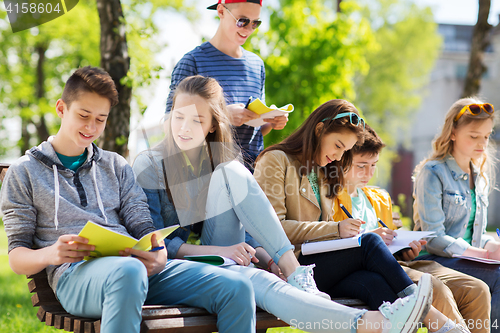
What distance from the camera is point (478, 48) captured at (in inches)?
296

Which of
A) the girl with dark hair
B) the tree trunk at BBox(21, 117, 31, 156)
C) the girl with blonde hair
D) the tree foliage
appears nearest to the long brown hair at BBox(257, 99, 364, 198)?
the girl with dark hair

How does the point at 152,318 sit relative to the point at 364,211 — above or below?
below

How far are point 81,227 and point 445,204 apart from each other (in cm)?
263

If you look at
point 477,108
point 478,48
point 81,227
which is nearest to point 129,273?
point 81,227

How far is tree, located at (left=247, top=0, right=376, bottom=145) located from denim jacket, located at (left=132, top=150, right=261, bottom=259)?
5.75 meters

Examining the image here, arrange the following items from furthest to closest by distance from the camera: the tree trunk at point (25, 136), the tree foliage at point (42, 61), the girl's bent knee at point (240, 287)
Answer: the tree trunk at point (25, 136), the tree foliage at point (42, 61), the girl's bent knee at point (240, 287)

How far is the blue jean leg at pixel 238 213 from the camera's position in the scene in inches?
97.3

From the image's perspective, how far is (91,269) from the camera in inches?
77.3

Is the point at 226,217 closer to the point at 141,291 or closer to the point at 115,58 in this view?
the point at 141,291

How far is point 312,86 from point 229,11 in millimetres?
5363

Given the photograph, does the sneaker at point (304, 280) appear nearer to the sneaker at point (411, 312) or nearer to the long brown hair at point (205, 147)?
the sneaker at point (411, 312)

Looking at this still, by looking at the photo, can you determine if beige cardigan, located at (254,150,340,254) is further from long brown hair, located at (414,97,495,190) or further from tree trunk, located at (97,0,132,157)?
tree trunk, located at (97,0,132,157)

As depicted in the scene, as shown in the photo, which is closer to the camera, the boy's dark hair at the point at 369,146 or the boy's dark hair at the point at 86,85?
the boy's dark hair at the point at 86,85

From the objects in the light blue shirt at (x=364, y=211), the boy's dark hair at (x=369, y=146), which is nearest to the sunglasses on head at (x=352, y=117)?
the boy's dark hair at (x=369, y=146)
